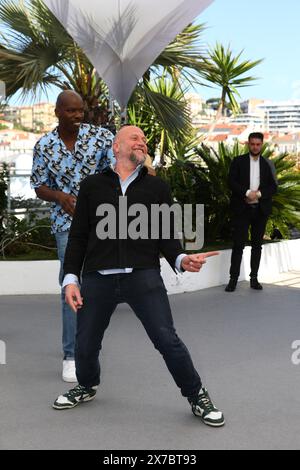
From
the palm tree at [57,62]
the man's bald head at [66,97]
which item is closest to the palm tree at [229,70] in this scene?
the palm tree at [57,62]

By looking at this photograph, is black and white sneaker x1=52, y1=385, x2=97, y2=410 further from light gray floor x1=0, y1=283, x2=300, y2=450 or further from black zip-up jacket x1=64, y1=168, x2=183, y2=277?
black zip-up jacket x1=64, y1=168, x2=183, y2=277

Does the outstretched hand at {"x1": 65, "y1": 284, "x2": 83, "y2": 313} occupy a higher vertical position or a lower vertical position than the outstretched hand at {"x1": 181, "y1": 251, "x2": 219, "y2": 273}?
lower

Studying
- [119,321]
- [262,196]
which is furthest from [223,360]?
[262,196]

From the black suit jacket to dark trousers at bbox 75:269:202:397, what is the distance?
487 centimetres

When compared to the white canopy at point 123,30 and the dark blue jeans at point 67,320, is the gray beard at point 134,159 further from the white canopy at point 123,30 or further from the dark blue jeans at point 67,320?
the white canopy at point 123,30

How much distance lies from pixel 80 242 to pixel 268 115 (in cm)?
18869

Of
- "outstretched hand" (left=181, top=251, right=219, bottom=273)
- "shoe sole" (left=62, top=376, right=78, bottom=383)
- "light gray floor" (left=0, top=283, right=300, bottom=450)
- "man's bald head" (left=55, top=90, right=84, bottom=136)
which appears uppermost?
"man's bald head" (left=55, top=90, right=84, bottom=136)

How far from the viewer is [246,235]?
9.17 m

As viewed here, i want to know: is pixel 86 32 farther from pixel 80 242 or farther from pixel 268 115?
pixel 268 115

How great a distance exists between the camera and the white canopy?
945cm

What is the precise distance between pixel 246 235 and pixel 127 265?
16.6 feet

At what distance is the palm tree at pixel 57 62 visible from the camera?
1120cm

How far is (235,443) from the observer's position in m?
3.99

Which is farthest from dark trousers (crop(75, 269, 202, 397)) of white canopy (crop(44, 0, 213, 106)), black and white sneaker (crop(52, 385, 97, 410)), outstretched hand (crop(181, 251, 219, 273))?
white canopy (crop(44, 0, 213, 106))
